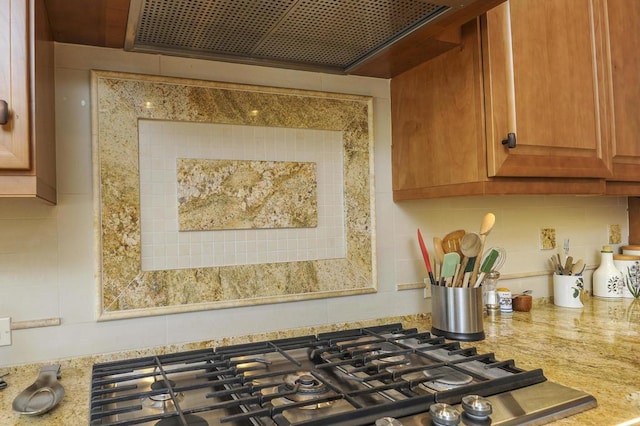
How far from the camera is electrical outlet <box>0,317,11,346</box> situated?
42.4 inches

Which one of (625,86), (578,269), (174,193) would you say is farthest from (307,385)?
(625,86)

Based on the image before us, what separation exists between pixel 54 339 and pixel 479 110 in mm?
1254

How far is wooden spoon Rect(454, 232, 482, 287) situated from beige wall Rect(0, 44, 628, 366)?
260mm

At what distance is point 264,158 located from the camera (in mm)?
1348

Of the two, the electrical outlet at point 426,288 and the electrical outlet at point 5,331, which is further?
the electrical outlet at point 426,288

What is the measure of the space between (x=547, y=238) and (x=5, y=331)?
1.89 m

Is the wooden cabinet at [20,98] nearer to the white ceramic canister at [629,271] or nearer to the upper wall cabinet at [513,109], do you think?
the upper wall cabinet at [513,109]

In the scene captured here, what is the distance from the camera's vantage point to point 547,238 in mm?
1875

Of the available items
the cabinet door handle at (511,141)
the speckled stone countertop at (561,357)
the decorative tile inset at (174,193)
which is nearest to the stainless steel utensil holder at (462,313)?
the speckled stone countertop at (561,357)

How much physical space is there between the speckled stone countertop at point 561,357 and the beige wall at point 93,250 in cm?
4

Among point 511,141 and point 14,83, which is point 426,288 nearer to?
point 511,141

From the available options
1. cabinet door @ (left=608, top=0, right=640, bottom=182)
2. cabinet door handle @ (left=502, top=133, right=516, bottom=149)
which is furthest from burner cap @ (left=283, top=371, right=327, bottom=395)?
cabinet door @ (left=608, top=0, right=640, bottom=182)

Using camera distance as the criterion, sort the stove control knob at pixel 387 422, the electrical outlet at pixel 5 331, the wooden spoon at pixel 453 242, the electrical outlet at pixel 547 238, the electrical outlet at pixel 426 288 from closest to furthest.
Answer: the stove control knob at pixel 387 422, the electrical outlet at pixel 5 331, the wooden spoon at pixel 453 242, the electrical outlet at pixel 426 288, the electrical outlet at pixel 547 238

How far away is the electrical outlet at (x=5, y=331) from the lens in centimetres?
108
